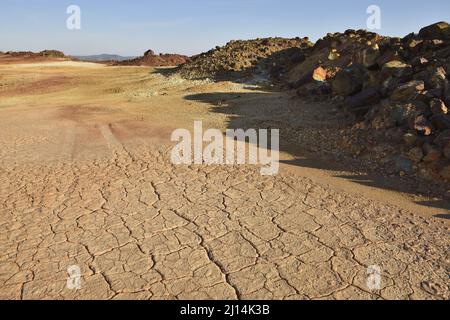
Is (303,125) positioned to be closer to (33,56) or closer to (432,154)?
(432,154)

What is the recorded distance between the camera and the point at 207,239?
414cm

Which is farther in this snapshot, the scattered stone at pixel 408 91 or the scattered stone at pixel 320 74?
the scattered stone at pixel 320 74

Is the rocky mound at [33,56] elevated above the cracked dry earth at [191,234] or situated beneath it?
elevated above

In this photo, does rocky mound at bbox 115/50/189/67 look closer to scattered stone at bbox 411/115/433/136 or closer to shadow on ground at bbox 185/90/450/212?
shadow on ground at bbox 185/90/450/212

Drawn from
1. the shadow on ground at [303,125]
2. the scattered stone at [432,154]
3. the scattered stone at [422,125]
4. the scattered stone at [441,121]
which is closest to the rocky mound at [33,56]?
the shadow on ground at [303,125]

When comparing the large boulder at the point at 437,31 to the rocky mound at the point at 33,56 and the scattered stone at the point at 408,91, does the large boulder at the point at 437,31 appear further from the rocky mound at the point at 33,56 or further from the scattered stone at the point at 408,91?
the rocky mound at the point at 33,56

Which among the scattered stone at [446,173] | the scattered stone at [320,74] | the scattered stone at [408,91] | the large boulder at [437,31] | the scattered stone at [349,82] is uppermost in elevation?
the large boulder at [437,31]

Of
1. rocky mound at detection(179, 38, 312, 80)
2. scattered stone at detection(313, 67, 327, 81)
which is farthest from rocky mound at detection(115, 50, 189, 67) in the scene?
scattered stone at detection(313, 67, 327, 81)

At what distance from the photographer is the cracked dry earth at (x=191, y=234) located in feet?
11.2

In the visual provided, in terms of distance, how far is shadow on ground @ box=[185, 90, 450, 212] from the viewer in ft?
18.1

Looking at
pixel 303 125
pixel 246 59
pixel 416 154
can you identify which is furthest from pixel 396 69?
pixel 246 59

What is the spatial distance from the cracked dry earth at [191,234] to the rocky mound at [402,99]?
1.39 m

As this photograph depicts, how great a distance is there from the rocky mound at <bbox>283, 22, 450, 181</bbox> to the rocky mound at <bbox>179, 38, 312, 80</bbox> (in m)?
4.96
